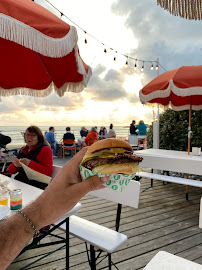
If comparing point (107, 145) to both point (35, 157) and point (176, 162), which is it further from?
point (176, 162)

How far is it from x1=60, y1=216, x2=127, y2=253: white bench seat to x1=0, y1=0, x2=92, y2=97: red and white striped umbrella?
4.89 feet

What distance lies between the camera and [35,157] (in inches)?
118

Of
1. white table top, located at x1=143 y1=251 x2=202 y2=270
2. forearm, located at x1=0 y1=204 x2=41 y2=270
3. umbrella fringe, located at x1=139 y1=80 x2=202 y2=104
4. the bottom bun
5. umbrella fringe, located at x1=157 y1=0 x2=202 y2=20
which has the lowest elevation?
white table top, located at x1=143 y1=251 x2=202 y2=270

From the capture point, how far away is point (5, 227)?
70 cm

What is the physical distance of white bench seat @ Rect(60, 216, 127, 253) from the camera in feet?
6.21

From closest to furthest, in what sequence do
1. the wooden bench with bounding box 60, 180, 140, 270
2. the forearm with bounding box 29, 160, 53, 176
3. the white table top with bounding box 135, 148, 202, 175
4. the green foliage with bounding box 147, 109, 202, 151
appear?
1. the wooden bench with bounding box 60, 180, 140, 270
2. the forearm with bounding box 29, 160, 53, 176
3. the white table top with bounding box 135, 148, 202, 175
4. the green foliage with bounding box 147, 109, 202, 151

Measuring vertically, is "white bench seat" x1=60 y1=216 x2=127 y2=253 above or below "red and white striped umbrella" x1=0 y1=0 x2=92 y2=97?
below

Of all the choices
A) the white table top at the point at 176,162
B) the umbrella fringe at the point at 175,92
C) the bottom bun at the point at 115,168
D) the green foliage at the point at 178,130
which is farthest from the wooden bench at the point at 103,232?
the green foliage at the point at 178,130

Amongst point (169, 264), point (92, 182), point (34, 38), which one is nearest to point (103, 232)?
point (169, 264)

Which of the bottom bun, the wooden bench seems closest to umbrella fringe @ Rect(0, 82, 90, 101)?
the wooden bench

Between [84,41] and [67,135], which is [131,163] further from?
[67,135]

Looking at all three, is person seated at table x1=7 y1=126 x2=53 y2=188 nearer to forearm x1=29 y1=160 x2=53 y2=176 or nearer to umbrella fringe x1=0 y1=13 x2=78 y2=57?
forearm x1=29 y1=160 x2=53 y2=176

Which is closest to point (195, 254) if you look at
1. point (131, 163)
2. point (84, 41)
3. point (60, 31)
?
point (131, 163)

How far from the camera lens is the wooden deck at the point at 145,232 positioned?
247 centimetres
